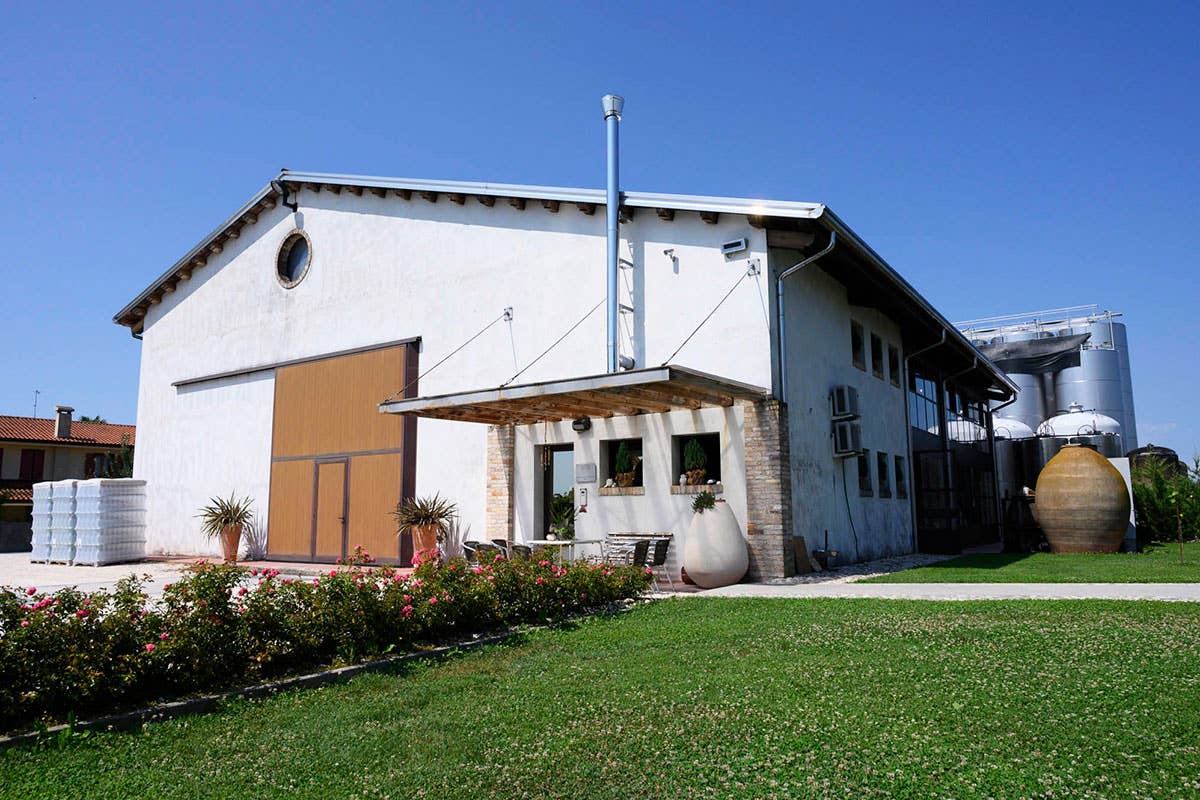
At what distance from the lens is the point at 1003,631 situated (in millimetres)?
7047

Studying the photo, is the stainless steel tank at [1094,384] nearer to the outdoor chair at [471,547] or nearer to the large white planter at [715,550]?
the large white planter at [715,550]

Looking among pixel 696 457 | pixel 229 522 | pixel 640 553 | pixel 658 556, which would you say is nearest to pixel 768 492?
pixel 696 457

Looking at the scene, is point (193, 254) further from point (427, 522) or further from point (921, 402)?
point (921, 402)

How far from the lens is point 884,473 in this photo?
17.9 m

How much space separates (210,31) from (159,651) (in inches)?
329

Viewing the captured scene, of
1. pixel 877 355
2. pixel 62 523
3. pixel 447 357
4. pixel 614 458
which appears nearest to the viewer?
pixel 614 458

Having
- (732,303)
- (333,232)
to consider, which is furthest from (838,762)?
(333,232)

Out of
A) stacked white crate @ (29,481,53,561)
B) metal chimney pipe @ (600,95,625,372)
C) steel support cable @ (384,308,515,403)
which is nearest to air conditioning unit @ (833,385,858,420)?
metal chimney pipe @ (600,95,625,372)

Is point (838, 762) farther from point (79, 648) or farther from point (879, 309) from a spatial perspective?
point (879, 309)

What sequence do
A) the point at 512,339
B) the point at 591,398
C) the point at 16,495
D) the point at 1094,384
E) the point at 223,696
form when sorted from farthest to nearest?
1. the point at 1094,384
2. the point at 16,495
3. the point at 512,339
4. the point at 591,398
5. the point at 223,696

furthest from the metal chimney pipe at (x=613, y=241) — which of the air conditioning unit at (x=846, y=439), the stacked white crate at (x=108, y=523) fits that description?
the stacked white crate at (x=108, y=523)

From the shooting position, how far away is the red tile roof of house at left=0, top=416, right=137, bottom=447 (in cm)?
3553

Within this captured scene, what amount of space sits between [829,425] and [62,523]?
18.5 meters

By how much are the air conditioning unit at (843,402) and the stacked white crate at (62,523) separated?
18.3 metres
